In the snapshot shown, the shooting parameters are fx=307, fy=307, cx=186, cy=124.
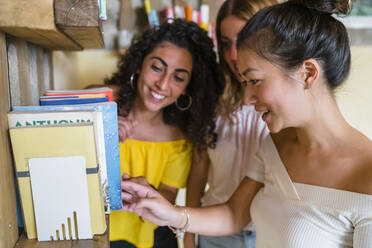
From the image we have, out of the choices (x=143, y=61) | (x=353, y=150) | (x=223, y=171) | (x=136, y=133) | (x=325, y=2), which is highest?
(x=325, y=2)

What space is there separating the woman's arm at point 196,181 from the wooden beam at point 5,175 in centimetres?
86

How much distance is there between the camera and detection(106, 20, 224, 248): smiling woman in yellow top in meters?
1.31

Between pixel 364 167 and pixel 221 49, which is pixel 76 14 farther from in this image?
pixel 221 49

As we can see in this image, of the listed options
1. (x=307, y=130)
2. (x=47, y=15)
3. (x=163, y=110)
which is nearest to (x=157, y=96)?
(x=163, y=110)

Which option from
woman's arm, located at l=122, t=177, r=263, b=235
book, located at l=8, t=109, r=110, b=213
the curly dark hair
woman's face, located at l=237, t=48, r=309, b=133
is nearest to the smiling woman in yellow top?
the curly dark hair

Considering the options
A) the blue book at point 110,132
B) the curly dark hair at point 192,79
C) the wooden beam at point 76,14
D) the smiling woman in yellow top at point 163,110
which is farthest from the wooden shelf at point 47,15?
the curly dark hair at point 192,79

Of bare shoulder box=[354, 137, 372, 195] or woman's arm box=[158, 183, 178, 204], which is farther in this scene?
woman's arm box=[158, 183, 178, 204]

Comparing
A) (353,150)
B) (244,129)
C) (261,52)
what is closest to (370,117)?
(244,129)

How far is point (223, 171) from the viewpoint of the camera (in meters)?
1.35

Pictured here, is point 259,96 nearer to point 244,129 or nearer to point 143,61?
point 244,129

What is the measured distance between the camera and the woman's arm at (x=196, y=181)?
4.64ft

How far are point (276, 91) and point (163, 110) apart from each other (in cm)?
74

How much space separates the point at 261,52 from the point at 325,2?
0.67 ft

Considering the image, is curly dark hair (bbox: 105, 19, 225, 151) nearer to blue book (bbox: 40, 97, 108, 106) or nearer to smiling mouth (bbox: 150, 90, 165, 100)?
smiling mouth (bbox: 150, 90, 165, 100)
